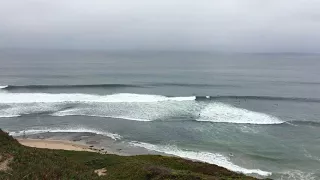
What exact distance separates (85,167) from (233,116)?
96.5 feet

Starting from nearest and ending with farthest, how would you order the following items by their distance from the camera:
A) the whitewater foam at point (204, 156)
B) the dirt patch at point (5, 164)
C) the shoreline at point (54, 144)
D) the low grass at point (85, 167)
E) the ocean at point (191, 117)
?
1. the low grass at point (85, 167)
2. the dirt patch at point (5, 164)
3. the whitewater foam at point (204, 156)
4. the shoreline at point (54, 144)
5. the ocean at point (191, 117)

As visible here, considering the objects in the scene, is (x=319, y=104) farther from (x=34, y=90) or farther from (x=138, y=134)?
(x=34, y=90)

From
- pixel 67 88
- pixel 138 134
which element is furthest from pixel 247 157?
pixel 67 88

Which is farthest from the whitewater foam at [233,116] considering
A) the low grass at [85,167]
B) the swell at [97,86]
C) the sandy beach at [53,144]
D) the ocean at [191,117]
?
the swell at [97,86]

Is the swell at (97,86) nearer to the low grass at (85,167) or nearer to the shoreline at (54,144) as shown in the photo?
the shoreline at (54,144)

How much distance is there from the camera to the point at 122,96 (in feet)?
188

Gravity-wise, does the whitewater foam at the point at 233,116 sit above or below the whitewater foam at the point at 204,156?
above

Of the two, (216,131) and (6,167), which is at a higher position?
(6,167)

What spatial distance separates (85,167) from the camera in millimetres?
18781

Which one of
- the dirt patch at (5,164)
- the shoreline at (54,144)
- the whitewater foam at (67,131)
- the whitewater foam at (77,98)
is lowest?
the shoreline at (54,144)

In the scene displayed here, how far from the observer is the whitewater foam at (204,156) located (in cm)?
2575

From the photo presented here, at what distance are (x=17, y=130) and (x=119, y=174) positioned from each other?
73.6ft

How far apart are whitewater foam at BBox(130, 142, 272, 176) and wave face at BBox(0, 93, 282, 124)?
10.4 m

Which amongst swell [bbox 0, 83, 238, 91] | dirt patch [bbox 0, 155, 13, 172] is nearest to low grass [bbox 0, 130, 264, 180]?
dirt patch [bbox 0, 155, 13, 172]
